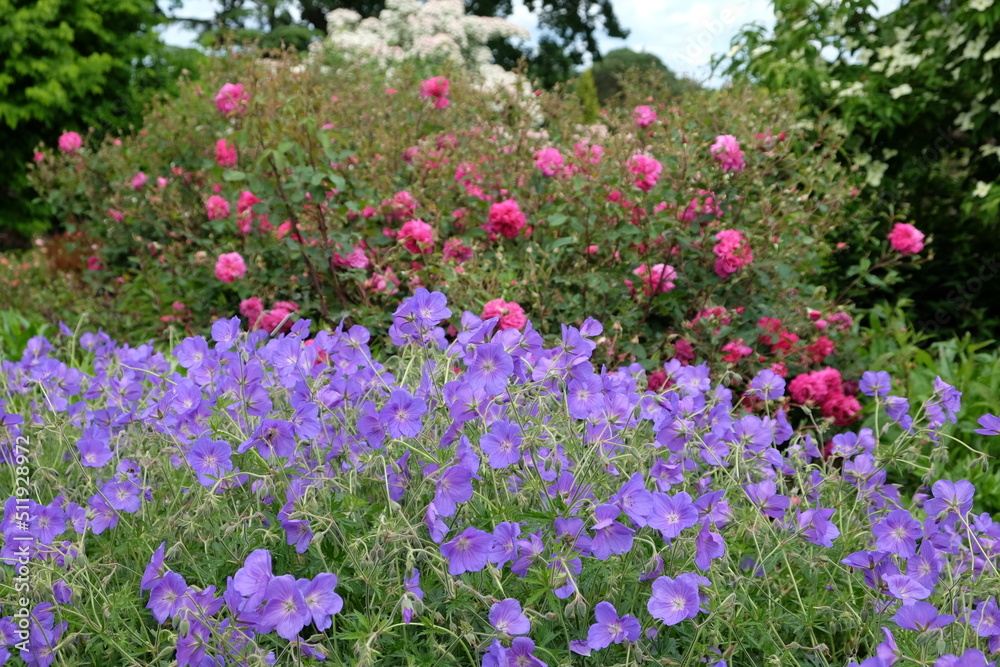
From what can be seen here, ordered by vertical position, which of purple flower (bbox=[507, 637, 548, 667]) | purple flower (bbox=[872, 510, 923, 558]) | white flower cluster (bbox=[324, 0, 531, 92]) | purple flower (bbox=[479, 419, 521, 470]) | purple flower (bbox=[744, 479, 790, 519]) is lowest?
purple flower (bbox=[507, 637, 548, 667])

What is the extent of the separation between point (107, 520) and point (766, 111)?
3.70 meters

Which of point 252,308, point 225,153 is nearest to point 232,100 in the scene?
point 225,153

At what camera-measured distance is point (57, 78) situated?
36.2ft

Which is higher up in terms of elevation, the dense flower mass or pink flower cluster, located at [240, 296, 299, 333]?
the dense flower mass

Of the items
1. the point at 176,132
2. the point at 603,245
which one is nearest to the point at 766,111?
the point at 603,245

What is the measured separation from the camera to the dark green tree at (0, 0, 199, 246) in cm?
1086

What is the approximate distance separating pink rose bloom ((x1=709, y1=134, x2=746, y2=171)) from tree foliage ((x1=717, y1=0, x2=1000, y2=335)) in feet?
7.72

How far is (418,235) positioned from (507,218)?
15.3 inches

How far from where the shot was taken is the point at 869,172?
18.6 feet

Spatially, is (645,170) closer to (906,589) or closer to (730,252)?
(730,252)

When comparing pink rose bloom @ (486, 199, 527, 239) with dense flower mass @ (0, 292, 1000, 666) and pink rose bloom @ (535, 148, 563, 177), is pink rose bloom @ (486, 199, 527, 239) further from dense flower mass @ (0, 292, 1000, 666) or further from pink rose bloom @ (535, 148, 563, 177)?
dense flower mass @ (0, 292, 1000, 666)

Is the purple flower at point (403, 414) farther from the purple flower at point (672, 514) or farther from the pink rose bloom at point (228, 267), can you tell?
the pink rose bloom at point (228, 267)

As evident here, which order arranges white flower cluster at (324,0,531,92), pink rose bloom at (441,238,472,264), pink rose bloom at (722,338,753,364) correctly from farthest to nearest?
white flower cluster at (324,0,531,92) < pink rose bloom at (441,238,472,264) < pink rose bloom at (722,338,753,364)

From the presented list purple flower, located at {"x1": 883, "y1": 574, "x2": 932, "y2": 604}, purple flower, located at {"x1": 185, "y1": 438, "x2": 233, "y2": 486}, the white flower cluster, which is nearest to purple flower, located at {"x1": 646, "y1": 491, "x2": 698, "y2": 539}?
purple flower, located at {"x1": 883, "y1": 574, "x2": 932, "y2": 604}
